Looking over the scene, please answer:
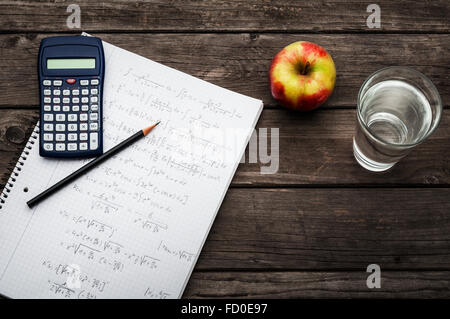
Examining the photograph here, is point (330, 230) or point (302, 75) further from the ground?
point (302, 75)

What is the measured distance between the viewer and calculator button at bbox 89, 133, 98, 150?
0.72 meters

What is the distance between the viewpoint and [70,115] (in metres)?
0.73

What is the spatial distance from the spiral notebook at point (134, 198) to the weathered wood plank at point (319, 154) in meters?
0.04

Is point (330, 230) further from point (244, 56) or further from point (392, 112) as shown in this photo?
point (244, 56)

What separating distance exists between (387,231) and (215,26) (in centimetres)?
48

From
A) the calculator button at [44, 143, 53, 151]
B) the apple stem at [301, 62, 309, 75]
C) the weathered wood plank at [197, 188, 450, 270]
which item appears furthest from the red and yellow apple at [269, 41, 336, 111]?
the calculator button at [44, 143, 53, 151]

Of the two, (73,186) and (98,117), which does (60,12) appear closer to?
(98,117)

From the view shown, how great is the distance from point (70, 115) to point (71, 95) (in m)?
0.04

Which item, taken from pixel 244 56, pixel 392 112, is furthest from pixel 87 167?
pixel 392 112

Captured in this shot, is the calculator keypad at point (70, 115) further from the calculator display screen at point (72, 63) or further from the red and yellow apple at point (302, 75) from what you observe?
the red and yellow apple at point (302, 75)

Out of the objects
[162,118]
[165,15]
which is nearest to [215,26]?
[165,15]

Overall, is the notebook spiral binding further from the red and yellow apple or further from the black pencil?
the red and yellow apple
